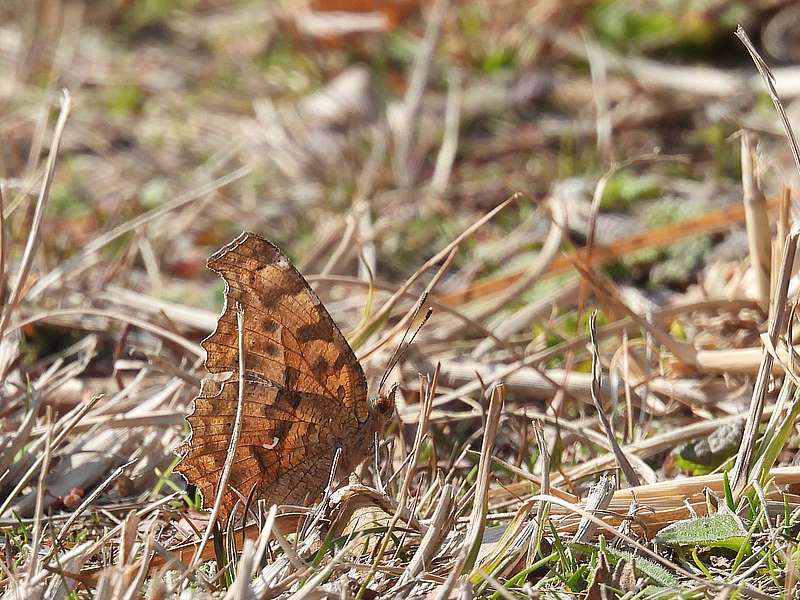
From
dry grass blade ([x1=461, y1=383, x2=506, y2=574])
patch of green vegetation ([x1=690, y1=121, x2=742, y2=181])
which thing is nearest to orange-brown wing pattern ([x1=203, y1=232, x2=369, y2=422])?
dry grass blade ([x1=461, y1=383, x2=506, y2=574])

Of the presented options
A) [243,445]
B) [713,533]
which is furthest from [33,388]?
[713,533]

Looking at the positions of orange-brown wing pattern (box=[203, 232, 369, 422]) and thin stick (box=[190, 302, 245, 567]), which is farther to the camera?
orange-brown wing pattern (box=[203, 232, 369, 422])

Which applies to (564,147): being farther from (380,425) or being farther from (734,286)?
(380,425)

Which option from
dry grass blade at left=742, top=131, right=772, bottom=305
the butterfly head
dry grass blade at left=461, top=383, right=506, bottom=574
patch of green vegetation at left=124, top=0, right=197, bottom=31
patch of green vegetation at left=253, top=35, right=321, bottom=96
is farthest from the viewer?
patch of green vegetation at left=124, top=0, right=197, bottom=31

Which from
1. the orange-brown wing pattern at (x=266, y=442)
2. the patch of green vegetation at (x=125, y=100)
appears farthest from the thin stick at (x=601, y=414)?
the patch of green vegetation at (x=125, y=100)

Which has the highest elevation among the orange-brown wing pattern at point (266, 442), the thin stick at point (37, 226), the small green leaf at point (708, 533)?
the thin stick at point (37, 226)

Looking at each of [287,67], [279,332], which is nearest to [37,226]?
[279,332]

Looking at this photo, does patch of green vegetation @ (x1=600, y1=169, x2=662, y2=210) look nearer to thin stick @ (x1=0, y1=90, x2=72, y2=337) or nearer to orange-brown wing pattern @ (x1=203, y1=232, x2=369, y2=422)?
orange-brown wing pattern @ (x1=203, y1=232, x2=369, y2=422)

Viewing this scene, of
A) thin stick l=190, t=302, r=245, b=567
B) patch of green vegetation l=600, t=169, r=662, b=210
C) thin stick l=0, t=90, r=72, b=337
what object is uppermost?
thin stick l=0, t=90, r=72, b=337

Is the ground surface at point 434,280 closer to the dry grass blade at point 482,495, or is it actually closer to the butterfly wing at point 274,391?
the dry grass blade at point 482,495
